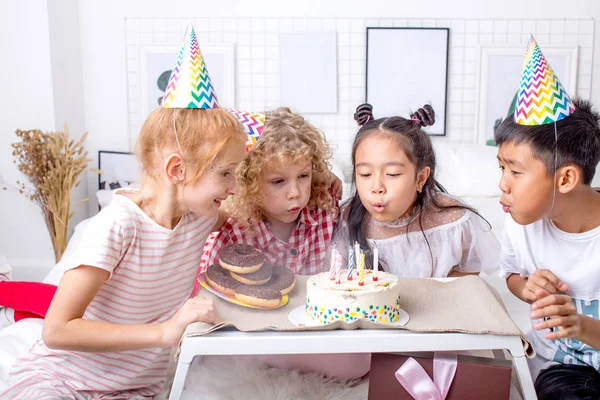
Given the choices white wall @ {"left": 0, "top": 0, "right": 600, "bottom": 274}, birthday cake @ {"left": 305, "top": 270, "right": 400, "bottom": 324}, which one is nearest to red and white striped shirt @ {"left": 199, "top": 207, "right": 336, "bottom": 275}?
birthday cake @ {"left": 305, "top": 270, "right": 400, "bottom": 324}

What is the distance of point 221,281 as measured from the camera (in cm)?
112

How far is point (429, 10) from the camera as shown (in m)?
3.04

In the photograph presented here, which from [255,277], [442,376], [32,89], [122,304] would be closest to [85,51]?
[32,89]

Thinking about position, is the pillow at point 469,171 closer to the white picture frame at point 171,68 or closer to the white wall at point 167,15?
the white wall at point 167,15

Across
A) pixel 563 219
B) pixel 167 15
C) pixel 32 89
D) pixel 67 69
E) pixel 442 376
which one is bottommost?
pixel 442 376

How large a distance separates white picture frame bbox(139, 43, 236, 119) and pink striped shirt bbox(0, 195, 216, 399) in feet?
6.42

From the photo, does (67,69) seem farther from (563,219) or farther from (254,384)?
(563,219)

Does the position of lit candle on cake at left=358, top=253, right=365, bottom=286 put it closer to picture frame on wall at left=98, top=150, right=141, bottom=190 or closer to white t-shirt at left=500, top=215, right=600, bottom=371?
white t-shirt at left=500, top=215, right=600, bottom=371

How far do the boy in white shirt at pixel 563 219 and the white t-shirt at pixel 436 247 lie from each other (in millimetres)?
234

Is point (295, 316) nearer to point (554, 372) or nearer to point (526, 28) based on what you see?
point (554, 372)

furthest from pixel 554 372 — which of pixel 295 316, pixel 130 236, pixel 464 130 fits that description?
pixel 464 130

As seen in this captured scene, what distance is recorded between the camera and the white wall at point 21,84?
9.74 feet

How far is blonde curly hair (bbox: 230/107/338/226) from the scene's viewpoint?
145cm

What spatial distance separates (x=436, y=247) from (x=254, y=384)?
63 cm
